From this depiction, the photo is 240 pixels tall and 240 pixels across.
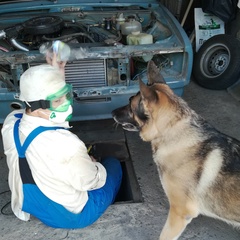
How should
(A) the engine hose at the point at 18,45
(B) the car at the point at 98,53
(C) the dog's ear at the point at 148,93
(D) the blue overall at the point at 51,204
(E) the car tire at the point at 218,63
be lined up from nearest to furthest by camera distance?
(C) the dog's ear at the point at 148,93
(D) the blue overall at the point at 51,204
(B) the car at the point at 98,53
(A) the engine hose at the point at 18,45
(E) the car tire at the point at 218,63

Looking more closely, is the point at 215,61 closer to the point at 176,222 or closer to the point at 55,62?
the point at 55,62

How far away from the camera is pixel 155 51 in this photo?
2.97 meters

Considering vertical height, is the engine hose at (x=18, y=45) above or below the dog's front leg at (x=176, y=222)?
above

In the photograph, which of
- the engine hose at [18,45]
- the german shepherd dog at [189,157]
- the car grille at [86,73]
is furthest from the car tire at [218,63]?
the engine hose at [18,45]

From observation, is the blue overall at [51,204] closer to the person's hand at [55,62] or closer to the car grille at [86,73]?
the person's hand at [55,62]

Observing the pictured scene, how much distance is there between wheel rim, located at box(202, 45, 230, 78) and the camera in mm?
4336

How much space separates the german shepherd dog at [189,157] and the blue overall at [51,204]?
642mm

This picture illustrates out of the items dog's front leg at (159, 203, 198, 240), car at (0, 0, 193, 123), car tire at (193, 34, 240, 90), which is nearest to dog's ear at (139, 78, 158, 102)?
dog's front leg at (159, 203, 198, 240)

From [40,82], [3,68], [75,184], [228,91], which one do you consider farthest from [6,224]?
[228,91]

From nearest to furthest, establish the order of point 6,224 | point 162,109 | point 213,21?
point 162,109 < point 6,224 < point 213,21

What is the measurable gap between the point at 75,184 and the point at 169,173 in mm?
653

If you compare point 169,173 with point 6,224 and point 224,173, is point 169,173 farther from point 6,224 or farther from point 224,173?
point 6,224

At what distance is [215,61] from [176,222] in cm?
288

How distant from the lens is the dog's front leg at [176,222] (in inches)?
83.4
